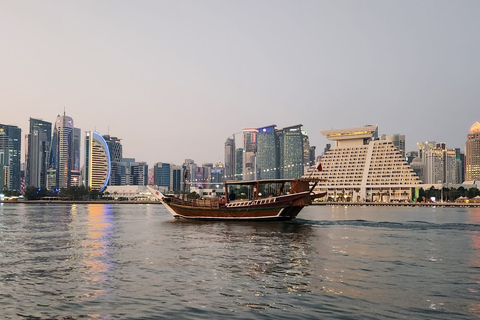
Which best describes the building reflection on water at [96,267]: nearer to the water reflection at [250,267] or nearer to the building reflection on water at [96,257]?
the building reflection on water at [96,257]

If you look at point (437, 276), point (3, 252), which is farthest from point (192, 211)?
point (437, 276)

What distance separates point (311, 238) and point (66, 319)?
29.5 m

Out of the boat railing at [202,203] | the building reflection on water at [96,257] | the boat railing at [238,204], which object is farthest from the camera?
the boat railing at [202,203]

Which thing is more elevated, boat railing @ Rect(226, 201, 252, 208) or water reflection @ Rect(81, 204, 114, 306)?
boat railing @ Rect(226, 201, 252, 208)

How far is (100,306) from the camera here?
56.1 ft

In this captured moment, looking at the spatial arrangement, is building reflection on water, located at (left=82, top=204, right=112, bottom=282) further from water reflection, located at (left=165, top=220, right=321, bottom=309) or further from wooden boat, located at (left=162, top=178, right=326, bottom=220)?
wooden boat, located at (left=162, top=178, right=326, bottom=220)

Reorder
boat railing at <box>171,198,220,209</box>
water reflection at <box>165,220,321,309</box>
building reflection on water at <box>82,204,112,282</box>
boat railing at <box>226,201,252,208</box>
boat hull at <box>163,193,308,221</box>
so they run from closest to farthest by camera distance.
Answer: water reflection at <box>165,220,321,309</box>, building reflection on water at <box>82,204,112,282</box>, boat hull at <box>163,193,308,221</box>, boat railing at <box>226,201,252,208</box>, boat railing at <box>171,198,220,209</box>

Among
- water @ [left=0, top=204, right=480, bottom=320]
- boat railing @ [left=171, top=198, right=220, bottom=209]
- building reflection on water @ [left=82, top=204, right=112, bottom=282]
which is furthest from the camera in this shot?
boat railing @ [left=171, top=198, right=220, bottom=209]

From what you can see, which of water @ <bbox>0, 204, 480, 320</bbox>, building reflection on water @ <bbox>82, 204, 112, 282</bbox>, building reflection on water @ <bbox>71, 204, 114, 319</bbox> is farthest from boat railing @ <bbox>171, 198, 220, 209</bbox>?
water @ <bbox>0, 204, 480, 320</bbox>

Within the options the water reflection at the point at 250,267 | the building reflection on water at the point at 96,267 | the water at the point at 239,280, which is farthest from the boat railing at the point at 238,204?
the water at the point at 239,280

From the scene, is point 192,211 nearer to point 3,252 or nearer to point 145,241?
point 145,241

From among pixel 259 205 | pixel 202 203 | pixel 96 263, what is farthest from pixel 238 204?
pixel 96 263

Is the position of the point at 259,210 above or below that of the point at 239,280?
above

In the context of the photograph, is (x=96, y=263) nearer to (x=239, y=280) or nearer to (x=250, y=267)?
(x=250, y=267)
